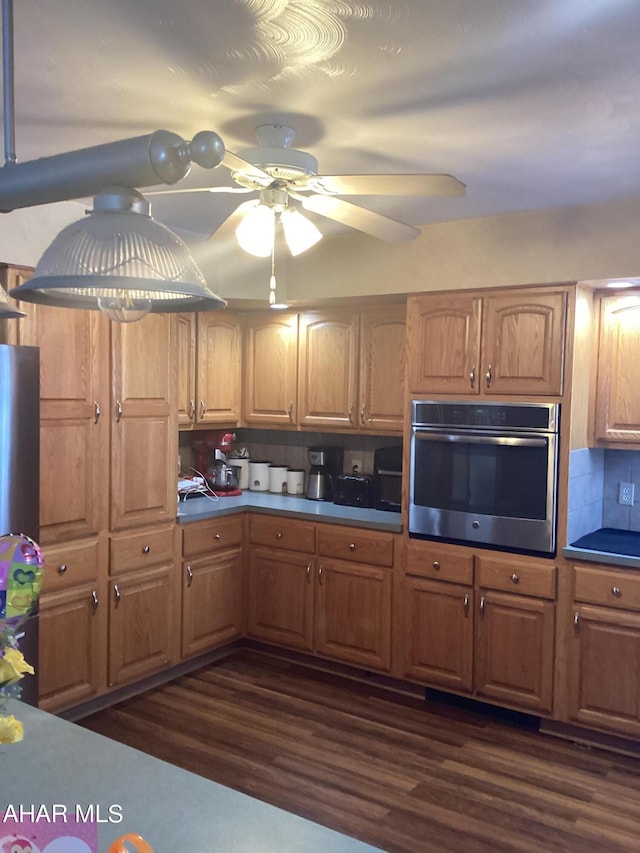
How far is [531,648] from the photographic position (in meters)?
3.44

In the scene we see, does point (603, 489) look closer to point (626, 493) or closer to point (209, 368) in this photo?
point (626, 493)

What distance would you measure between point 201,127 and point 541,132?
111cm

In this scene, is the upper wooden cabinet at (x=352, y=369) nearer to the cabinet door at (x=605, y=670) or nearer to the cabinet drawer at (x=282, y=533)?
the cabinet drawer at (x=282, y=533)

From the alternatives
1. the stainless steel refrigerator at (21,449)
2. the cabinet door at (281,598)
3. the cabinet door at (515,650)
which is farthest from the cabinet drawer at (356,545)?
the stainless steel refrigerator at (21,449)

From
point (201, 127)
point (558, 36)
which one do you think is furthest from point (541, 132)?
point (201, 127)

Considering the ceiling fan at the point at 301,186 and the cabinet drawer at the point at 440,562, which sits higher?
the ceiling fan at the point at 301,186

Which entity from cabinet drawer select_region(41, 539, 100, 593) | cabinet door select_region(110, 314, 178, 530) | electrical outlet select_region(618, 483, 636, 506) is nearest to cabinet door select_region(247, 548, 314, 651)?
cabinet door select_region(110, 314, 178, 530)

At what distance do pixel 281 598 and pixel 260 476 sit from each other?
940 mm

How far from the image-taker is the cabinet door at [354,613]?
3.89 m

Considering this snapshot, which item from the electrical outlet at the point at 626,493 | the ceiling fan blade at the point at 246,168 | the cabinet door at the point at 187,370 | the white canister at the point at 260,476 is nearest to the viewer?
the ceiling fan blade at the point at 246,168

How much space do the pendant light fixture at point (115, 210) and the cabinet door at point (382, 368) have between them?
307 cm

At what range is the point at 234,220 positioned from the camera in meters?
2.49

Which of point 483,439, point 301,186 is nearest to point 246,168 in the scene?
point 301,186

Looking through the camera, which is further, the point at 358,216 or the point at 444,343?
the point at 444,343
